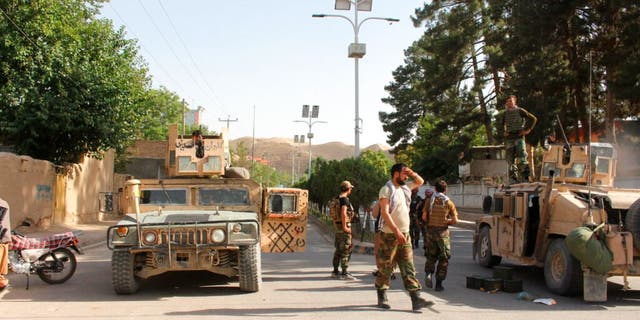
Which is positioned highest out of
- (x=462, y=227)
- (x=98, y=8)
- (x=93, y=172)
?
(x=98, y=8)

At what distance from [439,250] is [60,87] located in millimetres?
17912

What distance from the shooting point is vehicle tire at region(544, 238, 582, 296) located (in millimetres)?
9617

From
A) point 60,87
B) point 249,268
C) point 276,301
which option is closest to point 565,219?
point 276,301

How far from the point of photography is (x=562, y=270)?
991cm

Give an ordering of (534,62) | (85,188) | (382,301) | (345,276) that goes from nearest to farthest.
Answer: (382,301), (345,276), (534,62), (85,188)

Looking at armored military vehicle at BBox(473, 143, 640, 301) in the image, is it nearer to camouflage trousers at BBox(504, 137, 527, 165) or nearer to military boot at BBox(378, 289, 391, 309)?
camouflage trousers at BBox(504, 137, 527, 165)

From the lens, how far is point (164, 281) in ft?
37.0

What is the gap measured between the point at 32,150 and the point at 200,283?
16.6m

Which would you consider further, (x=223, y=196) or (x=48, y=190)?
(x=48, y=190)

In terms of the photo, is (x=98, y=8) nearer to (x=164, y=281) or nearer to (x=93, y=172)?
(x=93, y=172)

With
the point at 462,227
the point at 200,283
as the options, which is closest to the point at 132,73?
the point at 462,227

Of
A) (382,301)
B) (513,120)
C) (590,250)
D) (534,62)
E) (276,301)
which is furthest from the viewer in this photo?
(534,62)

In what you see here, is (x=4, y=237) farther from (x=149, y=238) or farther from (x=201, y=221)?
(x=201, y=221)

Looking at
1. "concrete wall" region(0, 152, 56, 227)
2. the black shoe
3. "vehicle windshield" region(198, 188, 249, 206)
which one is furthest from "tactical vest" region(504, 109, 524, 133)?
"concrete wall" region(0, 152, 56, 227)
